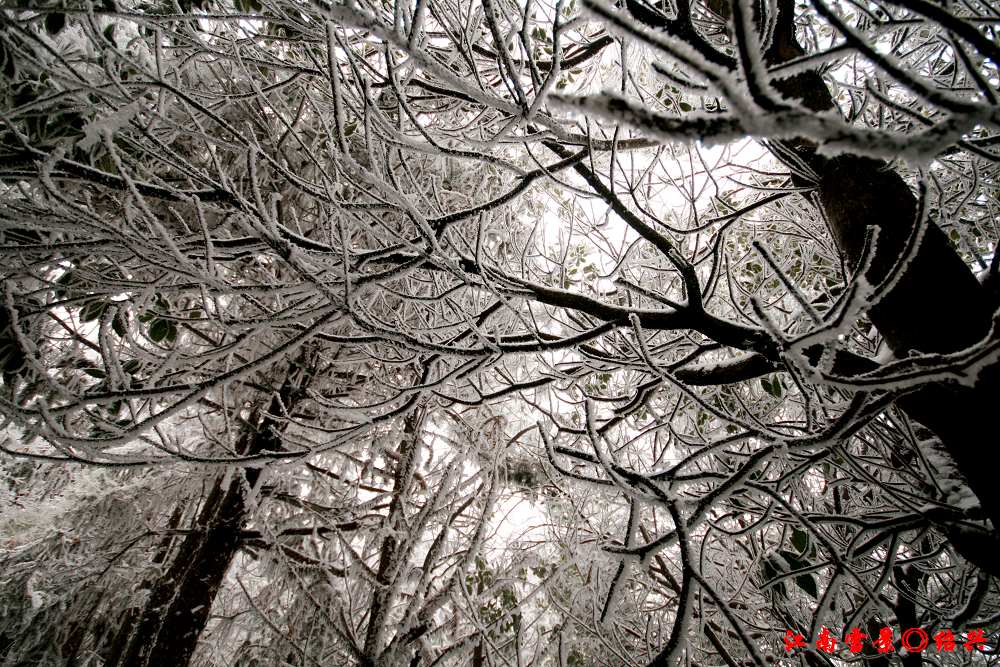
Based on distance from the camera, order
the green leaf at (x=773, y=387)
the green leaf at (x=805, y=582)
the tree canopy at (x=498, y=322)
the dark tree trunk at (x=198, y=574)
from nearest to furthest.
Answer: the tree canopy at (x=498, y=322) → the green leaf at (x=805, y=582) → the green leaf at (x=773, y=387) → the dark tree trunk at (x=198, y=574)

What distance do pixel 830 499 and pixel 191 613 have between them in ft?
15.6

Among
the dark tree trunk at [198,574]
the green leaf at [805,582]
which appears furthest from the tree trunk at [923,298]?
the dark tree trunk at [198,574]

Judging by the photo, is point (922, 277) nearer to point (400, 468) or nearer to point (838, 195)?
point (838, 195)

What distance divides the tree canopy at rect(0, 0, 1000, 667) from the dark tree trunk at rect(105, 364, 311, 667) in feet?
0.08

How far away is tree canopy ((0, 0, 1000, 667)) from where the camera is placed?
45.9 inches

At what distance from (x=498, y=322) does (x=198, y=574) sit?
2.81m

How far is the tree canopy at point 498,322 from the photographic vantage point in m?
1.17

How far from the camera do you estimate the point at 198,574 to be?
319 cm

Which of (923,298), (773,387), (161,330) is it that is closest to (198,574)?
(161,330)

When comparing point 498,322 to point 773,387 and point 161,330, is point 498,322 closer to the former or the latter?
point 773,387

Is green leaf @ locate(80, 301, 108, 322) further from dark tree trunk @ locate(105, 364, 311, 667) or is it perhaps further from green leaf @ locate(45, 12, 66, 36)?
green leaf @ locate(45, 12, 66, 36)

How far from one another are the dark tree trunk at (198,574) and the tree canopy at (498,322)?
2 centimetres

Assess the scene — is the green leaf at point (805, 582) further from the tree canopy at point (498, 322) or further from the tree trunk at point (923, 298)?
the tree trunk at point (923, 298)

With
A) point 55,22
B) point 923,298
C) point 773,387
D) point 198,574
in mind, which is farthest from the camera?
point 198,574
